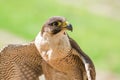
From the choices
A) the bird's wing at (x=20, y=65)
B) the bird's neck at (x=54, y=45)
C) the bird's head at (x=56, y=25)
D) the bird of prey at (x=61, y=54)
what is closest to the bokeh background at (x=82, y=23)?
the bird's wing at (x=20, y=65)

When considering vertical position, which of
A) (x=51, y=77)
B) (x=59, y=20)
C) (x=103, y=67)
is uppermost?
(x=59, y=20)

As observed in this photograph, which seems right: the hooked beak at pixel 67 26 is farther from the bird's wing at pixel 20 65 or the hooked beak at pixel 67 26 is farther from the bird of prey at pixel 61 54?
the bird's wing at pixel 20 65

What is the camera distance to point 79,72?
10820 mm

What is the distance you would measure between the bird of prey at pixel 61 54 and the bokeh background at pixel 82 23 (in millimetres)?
7753

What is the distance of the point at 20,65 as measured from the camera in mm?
11242

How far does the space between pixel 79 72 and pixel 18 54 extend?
3.06 ft

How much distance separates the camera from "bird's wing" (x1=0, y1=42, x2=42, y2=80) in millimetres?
11062

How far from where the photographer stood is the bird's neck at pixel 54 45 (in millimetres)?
10461

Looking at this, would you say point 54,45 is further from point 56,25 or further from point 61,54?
point 56,25

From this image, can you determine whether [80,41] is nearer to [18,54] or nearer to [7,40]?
[7,40]

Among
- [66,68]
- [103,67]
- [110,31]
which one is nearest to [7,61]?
[66,68]

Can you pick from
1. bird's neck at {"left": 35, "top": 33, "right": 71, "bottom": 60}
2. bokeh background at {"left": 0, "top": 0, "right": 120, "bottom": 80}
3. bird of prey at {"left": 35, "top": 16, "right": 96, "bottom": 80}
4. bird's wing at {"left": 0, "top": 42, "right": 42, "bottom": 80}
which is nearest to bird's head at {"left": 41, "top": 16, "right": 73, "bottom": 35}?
bird of prey at {"left": 35, "top": 16, "right": 96, "bottom": 80}

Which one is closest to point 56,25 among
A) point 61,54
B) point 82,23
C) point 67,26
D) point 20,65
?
point 67,26

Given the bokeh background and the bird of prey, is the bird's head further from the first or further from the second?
the bokeh background
